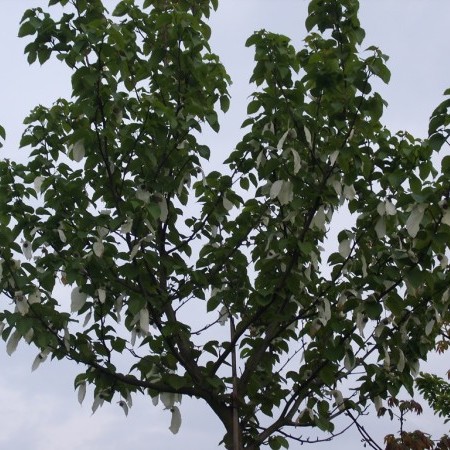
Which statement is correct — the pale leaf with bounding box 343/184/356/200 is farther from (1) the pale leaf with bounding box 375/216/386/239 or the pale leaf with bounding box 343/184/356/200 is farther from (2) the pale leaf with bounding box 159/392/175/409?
(2) the pale leaf with bounding box 159/392/175/409

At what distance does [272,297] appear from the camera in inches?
243

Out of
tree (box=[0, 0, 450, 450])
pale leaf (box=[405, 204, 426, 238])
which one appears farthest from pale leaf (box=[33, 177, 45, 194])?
pale leaf (box=[405, 204, 426, 238])

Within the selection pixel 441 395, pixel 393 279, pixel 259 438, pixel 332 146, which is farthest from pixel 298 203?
pixel 441 395

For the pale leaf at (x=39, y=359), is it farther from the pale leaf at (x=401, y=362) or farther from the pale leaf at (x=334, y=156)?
the pale leaf at (x=401, y=362)

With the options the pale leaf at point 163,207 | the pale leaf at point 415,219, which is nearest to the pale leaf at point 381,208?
the pale leaf at point 415,219

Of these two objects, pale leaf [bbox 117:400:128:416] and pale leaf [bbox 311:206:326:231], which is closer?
pale leaf [bbox 311:206:326:231]

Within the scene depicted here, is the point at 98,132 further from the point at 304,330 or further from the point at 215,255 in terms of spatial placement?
the point at 304,330

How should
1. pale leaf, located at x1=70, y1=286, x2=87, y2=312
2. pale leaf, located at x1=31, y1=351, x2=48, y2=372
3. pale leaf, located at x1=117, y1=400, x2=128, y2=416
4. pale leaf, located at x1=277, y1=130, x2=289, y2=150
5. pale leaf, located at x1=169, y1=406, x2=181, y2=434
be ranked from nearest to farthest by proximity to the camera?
1. pale leaf, located at x1=277, y1=130, x2=289, y2=150
2. pale leaf, located at x1=70, y1=286, x2=87, y2=312
3. pale leaf, located at x1=31, y1=351, x2=48, y2=372
4. pale leaf, located at x1=169, y1=406, x2=181, y2=434
5. pale leaf, located at x1=117, y1=400, x2=128, y2=416

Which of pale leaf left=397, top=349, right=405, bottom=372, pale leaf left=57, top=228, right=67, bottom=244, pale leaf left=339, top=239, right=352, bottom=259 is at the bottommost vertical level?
pale leaf left=397, top=349, right=405, bottom=372

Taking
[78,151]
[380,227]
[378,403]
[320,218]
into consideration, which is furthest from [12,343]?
[378,403]

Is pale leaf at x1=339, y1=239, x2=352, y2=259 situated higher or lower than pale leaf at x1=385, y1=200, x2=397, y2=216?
lower

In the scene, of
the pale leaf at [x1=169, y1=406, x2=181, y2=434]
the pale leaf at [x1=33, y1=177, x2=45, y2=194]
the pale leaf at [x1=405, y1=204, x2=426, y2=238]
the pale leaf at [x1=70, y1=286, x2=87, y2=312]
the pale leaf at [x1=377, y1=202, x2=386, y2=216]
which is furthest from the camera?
the pale leaf at [x1=33, y1=177, x2=45, y2=194]

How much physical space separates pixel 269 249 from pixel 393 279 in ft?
3.73

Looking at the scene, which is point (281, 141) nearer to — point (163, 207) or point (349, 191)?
point (349, 191)
